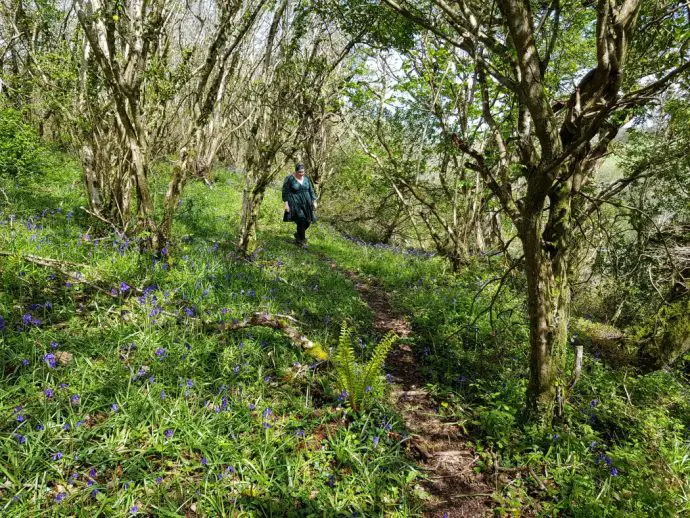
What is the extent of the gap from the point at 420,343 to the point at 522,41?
3.78 m

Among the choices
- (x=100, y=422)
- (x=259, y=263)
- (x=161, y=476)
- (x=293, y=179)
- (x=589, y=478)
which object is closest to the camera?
(x=161, y=476)

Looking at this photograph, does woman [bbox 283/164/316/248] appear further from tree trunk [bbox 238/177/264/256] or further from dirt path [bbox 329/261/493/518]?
dirt path [bbox 329/261/493/518]

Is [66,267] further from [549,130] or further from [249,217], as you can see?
[549,130]

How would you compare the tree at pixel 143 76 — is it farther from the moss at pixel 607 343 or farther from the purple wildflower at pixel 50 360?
the moss at pixel 607 343

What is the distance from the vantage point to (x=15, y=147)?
24.9ft

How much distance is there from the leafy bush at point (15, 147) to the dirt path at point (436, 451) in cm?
835

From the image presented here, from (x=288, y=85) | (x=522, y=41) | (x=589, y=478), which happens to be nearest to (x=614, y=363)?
(x=589, y=478)

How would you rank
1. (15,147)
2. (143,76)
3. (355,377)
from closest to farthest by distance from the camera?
(355,377), (143,76), (15,147)

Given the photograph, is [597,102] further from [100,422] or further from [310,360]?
[100,422]

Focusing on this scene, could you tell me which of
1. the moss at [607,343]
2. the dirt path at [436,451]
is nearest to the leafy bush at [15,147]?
the dirt path at [436,451]

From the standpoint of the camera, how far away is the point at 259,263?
258 inches

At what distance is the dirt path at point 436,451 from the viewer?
2.76 meters

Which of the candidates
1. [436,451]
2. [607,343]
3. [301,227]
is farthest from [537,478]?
[301,227]

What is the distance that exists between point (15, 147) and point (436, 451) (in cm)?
945
